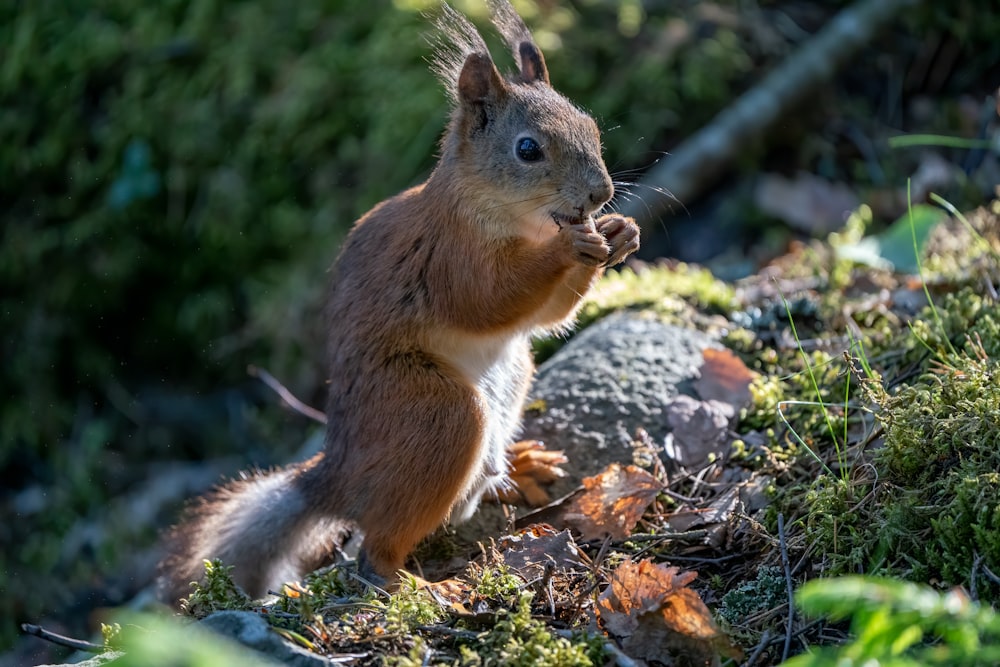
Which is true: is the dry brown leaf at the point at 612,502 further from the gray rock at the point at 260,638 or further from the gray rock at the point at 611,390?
the gray rock at the point at 260,638

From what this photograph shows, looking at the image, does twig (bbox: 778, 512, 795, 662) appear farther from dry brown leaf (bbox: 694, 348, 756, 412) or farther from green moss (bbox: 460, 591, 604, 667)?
dry brown leaf (bbox: 694, 348, 756, 412)

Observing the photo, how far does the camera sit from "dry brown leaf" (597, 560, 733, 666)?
2.12 metres

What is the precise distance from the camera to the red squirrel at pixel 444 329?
118 inches

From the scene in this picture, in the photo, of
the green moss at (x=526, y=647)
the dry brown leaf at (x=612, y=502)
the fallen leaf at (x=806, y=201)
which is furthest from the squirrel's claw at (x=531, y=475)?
the fallen leaf at (x=806, y=201)

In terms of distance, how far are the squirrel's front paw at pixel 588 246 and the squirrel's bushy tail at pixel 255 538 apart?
118 centimetres

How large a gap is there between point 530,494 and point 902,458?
129 centimetres

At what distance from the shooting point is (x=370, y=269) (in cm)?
332

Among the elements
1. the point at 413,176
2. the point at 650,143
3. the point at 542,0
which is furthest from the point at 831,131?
the point at 413,176

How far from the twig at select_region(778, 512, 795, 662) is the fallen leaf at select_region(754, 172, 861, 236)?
3.26 meters

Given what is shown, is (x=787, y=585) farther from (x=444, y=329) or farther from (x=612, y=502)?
(x=444, y=329)

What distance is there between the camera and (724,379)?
11.4 feet

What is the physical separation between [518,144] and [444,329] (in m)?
0.66

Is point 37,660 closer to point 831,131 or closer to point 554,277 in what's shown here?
point 554,277

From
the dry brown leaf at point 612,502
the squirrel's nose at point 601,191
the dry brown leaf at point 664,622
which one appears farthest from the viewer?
the squirrel's nose at point 601,191
